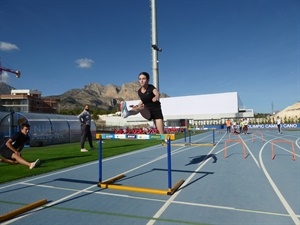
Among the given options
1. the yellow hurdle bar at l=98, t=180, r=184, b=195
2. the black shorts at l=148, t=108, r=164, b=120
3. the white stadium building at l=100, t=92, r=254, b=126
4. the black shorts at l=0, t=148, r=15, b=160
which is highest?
the white stadium building at l=100, t=92, r=254, b=126

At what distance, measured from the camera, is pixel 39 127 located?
1852cm

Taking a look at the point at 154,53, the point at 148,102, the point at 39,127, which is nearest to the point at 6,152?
the point at 148,102

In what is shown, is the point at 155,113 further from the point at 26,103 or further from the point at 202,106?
the point at 26,103

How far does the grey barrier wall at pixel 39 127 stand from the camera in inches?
705

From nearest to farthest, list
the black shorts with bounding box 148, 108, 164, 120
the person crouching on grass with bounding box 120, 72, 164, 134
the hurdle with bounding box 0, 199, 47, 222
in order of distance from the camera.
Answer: the hurdle with bounding box 0, 199, 47, 222
the person crouching on grass with bounding box 120, 72, 164, 134
the black shorts with bounding box 148, 108, 164, 120

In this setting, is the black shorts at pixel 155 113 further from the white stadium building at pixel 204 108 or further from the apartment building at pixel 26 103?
the apartment building at pixel 26 103

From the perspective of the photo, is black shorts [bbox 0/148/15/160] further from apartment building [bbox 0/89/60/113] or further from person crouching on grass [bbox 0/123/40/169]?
apartment building [bbox 0/89/60/113]

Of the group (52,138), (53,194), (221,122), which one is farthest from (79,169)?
(221,122)

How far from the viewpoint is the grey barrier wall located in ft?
58.7

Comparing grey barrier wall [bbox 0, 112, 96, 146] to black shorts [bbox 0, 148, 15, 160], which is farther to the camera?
grey barrier wall [bbox 0, 112, 96, 146]

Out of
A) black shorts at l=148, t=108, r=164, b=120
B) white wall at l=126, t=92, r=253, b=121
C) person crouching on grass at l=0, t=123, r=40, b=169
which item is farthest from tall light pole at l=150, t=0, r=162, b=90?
white wall at l=126, t=92, r=253, b=121

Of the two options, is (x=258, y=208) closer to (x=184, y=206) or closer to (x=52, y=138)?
(x=184, y=206)

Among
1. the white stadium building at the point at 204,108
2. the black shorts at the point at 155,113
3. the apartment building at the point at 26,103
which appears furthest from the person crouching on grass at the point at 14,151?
the apartment building at the point at 26,103

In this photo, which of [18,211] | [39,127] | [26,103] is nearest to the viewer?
[18,211]
